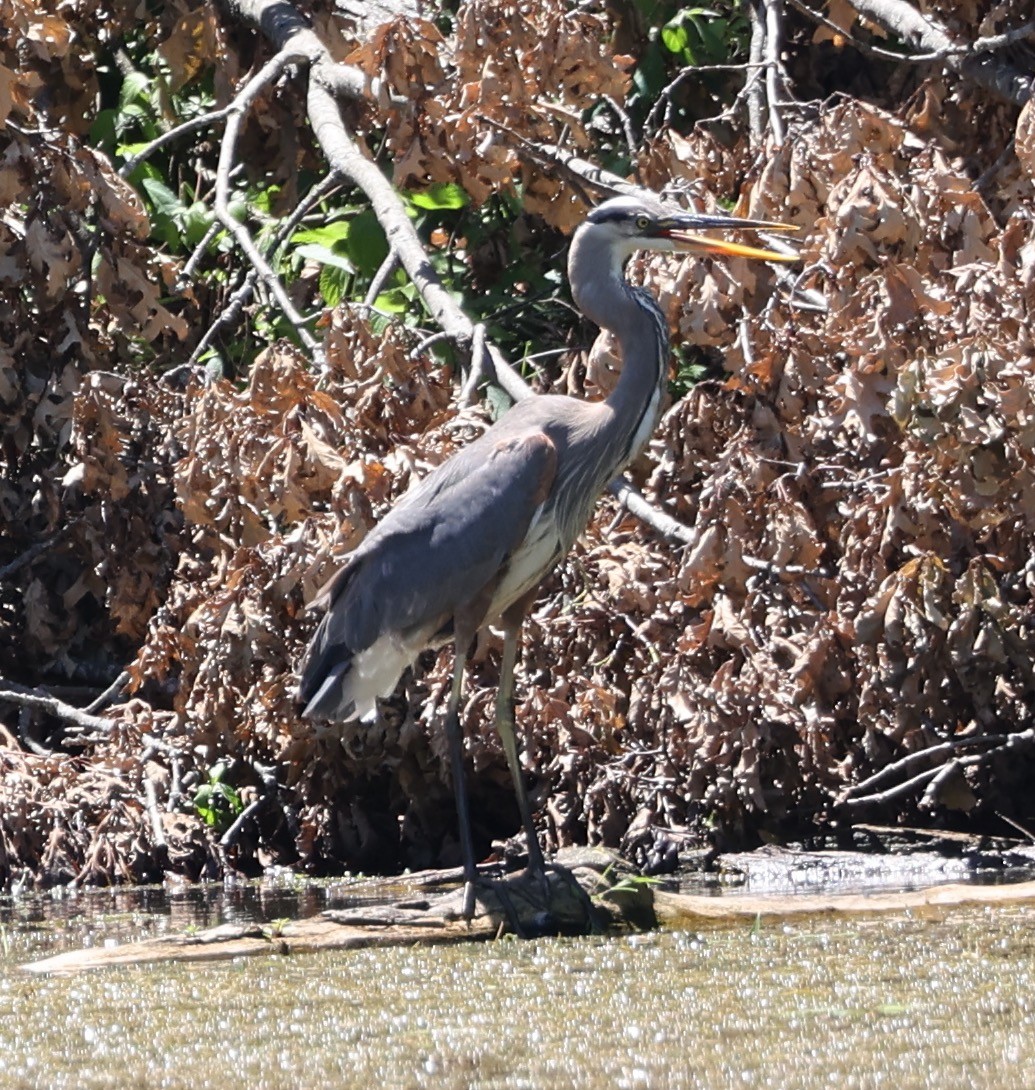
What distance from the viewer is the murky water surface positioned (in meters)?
3.52

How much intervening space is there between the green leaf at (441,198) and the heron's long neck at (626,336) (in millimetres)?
2665

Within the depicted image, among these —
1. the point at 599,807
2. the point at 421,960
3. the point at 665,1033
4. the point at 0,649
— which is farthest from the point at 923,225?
the point at 0,649

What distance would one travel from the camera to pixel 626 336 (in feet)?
20.4

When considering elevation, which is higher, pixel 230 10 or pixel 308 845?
pixel 230 10

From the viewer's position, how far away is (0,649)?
8.58 m

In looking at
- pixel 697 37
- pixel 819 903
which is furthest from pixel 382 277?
pixel 819 903

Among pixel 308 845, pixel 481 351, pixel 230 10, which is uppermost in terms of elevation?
pixel 230 10

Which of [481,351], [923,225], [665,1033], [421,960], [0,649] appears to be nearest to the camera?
[665,1033]

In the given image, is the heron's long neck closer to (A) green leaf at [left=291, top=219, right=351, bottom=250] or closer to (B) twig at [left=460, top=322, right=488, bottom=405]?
(B) twig at [left=460, top=322, right=488, bottom=405]

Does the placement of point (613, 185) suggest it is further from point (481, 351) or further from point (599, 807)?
point (599, 807)

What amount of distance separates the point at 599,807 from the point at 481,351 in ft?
5.58

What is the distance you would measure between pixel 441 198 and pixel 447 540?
331 centimetres

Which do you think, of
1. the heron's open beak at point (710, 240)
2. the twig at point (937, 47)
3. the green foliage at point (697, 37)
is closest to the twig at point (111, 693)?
the heron's open beak at point (710, 240)

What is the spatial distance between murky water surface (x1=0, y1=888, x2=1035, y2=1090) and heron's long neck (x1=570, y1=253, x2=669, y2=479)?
5.74ft
